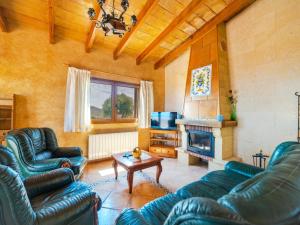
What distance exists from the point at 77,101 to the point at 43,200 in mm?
2493

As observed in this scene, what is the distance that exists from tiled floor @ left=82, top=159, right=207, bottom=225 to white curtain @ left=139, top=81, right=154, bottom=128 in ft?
4.43

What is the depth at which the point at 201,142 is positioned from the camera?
367 centimetres

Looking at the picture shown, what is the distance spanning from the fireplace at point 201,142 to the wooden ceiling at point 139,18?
235 cm

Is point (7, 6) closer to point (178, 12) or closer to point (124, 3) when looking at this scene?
point (124, 3)

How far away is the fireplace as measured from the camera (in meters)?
3.36

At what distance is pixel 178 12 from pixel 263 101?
2.44 m

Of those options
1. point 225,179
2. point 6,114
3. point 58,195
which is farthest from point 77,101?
point 225,179

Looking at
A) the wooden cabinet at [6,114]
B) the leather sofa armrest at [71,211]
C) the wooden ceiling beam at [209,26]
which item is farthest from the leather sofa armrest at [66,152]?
the wooden ceiling beam at [209,26]

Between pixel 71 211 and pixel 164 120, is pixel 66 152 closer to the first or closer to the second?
pixel 71 211

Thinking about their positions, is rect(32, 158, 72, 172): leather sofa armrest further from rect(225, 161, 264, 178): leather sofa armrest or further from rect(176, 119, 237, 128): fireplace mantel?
rect(176, 119, 237, 128): fireplace mantel

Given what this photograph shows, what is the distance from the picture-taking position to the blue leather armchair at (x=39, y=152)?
6.51 feet

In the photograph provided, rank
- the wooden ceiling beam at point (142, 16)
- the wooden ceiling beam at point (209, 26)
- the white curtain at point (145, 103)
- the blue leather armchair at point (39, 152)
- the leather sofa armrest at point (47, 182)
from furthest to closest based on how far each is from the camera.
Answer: the white curtain at point (145, 103)
the wooden ceiling beam at point (209, 26)
the wooden ceiling beam at point (142, 16)
the blue leather armchair at point (39, 152)
the leather sofa armrest at point (47, 182)

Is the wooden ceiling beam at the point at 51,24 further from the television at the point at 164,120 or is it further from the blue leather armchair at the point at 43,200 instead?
the television at the point at 164,120

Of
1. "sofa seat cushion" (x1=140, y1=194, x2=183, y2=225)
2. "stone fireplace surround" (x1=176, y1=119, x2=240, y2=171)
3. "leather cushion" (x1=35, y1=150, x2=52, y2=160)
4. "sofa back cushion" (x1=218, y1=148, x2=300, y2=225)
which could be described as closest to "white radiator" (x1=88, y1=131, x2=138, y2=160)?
"leather cushion" (x1=35, y1=150, x2=52, y2=160)
